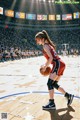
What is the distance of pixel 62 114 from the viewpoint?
14.1ft

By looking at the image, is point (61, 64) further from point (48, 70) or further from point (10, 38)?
point (10, 38)

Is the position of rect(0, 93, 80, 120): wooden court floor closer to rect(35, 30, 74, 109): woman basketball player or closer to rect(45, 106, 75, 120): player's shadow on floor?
rect(45, 106, 75, 120): player's shadow on floor

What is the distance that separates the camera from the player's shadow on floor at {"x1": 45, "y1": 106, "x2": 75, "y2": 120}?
4.07 meters

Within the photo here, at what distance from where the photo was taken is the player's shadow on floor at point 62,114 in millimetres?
4075

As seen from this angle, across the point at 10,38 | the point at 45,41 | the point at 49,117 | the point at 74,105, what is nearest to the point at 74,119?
the point at 49,117

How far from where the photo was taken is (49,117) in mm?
4066

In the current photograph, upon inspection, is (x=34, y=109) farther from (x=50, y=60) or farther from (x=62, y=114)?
(x=50, y=60)

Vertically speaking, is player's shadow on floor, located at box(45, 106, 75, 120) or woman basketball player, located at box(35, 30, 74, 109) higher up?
woman basketball player, located at box(35, 30, 74, 109)

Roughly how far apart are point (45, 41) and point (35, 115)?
5.27 ft

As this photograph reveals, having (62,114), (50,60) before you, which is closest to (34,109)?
(62,114)

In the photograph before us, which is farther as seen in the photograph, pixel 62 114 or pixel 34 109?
pixel 34 109

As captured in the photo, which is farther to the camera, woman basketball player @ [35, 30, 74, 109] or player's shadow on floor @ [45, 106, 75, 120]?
woman basketball player @ [35, 30, 74, 109]

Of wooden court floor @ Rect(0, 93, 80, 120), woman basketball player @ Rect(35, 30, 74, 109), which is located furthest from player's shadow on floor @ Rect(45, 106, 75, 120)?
woman basketball player @ Rect(35, 30, 74, 109)

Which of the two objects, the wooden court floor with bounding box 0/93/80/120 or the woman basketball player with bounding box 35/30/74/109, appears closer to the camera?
the wooden court floor with bounding box 0/93/80/120
